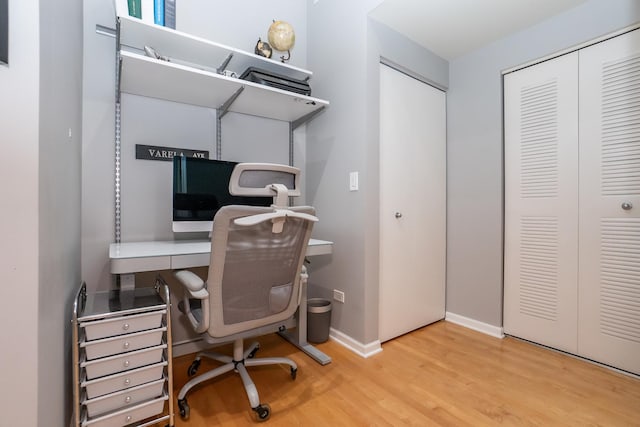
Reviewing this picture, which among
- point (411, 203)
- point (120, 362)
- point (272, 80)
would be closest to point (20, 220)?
point (120, 362)

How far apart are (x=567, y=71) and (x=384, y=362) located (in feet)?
7.72

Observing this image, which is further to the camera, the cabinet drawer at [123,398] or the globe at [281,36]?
the globe at [281,36]

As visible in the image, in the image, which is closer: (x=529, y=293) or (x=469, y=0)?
(x=469, y=0)

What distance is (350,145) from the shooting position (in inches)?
86.7

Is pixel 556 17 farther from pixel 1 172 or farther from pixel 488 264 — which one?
pixel 1 172

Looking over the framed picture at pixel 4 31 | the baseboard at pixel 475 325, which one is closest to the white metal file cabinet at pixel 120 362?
the framed picture at pixel 4 31

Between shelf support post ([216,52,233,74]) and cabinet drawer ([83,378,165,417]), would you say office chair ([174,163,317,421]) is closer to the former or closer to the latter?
cabinet drawer ([83,378,165,417])

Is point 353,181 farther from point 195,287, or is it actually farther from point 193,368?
point 193,368

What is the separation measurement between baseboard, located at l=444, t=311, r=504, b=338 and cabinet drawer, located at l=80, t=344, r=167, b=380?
2343mm

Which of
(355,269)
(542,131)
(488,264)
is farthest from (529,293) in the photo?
(355,269)

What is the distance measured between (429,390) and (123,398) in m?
1.52

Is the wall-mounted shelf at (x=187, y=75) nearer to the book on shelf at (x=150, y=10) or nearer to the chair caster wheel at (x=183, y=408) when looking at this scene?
the book on shelf at (x=150, y=10)

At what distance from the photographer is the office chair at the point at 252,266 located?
126 centimetres

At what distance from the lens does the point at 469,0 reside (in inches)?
77.5
